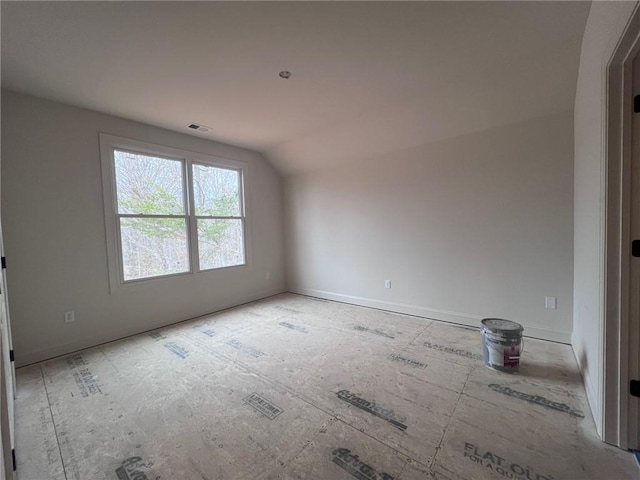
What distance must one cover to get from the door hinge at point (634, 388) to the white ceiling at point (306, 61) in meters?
2.26

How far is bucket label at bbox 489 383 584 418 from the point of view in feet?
5.84

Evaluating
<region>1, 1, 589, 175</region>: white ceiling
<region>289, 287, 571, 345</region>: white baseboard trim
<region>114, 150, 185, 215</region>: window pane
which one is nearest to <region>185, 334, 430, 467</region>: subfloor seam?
<region>114, 150, 185, 215</region>: window pane

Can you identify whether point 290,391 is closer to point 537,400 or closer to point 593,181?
point 537,400

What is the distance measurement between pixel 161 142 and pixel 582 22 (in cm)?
431

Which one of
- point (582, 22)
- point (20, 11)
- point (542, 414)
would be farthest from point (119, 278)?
point (582, 22)

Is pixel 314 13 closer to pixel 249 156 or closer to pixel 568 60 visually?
pixel 568 60

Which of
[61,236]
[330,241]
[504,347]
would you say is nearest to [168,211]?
[61,236]

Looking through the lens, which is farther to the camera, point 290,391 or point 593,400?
point 290,391

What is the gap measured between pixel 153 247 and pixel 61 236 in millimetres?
908

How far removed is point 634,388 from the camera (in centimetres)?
144

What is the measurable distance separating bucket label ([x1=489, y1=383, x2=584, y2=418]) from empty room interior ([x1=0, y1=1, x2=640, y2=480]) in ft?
0.11

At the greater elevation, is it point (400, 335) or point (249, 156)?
point (249, 156)

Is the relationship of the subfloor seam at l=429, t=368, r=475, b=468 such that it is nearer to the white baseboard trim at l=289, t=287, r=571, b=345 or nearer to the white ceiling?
the white baseboard trim at l=289, t=287, r=571, b=345

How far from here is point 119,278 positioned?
3234 mm
